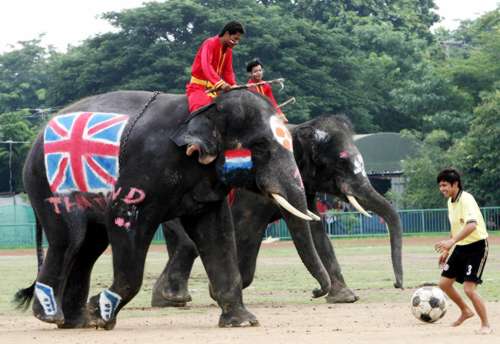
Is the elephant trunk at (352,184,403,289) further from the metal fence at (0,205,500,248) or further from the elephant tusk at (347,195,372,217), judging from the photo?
the metal fence at (0,205,500,248)

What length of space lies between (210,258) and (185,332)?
3.68 feet

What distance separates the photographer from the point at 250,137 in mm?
12391

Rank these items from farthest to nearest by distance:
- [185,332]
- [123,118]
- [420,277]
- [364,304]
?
[420,277] → [364,304] → [123,118] → [185,332]

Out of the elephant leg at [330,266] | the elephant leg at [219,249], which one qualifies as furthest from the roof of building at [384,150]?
the elephant leg at [219,249]

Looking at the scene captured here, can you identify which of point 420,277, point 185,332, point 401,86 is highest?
point 185,332

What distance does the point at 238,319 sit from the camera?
1255 centimetres

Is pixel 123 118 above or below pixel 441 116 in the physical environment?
above

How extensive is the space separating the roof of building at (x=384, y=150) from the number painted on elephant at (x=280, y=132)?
37.6 metres

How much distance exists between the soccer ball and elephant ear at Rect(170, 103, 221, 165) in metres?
2.31

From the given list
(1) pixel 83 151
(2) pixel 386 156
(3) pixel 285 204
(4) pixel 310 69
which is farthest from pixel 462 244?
(4) pixel 310 69

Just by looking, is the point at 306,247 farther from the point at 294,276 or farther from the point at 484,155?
the point at 484,155

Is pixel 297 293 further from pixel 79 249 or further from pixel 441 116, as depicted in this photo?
pixel 441 116

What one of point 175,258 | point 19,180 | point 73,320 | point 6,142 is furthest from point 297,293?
point 19,180

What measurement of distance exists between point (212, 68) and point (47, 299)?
2.76 meters
